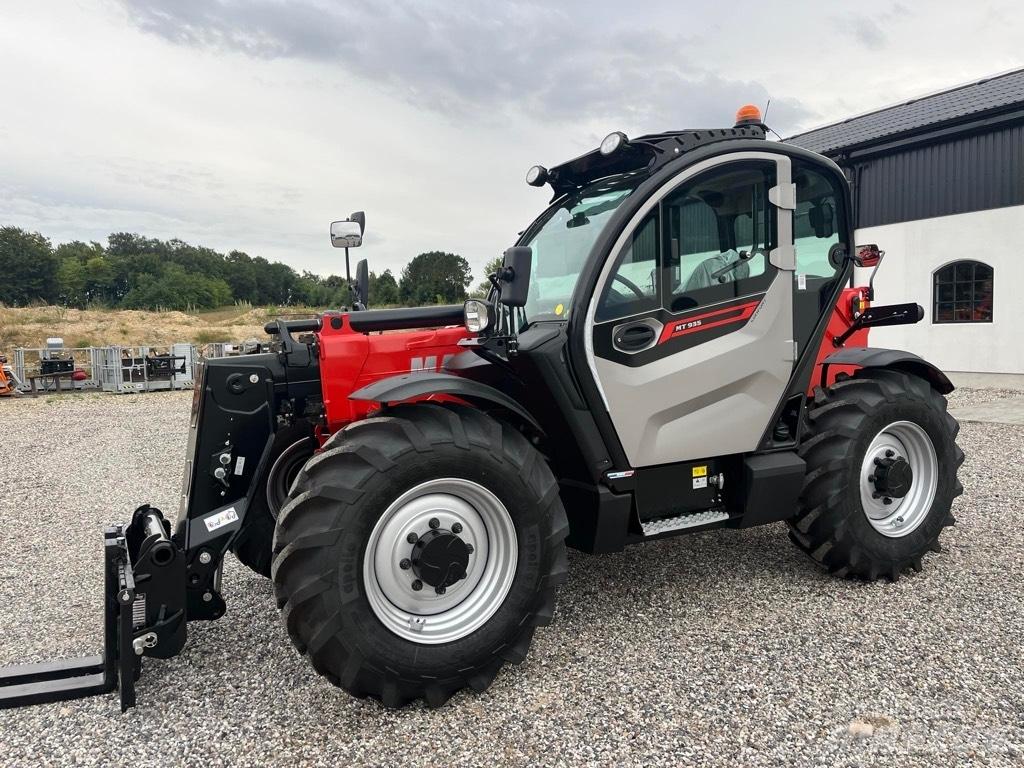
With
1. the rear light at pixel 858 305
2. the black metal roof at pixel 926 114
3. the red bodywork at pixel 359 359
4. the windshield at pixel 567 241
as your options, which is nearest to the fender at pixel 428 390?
the red bodywork at pixel 359 359

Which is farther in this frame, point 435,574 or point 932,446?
point 932,446

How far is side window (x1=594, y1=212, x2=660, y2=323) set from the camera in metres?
3.37

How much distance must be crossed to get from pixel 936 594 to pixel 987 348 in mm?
12776

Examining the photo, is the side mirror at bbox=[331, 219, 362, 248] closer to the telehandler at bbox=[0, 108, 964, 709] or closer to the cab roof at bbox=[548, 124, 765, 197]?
the telehandler at bbox=[0, 108, 964, 709]

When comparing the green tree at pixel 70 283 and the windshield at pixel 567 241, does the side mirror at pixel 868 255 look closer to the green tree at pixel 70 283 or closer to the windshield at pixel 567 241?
the windshield at pixel 567 241

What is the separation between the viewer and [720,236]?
12.1ft

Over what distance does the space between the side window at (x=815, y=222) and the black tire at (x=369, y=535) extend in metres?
2.14

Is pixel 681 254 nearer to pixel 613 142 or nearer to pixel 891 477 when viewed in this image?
pixel 613 142

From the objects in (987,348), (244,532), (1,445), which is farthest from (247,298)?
(244,532)

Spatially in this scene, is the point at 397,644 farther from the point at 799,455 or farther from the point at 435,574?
the point at 799,455

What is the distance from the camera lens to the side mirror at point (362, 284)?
3.99 metres

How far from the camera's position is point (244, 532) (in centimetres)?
331

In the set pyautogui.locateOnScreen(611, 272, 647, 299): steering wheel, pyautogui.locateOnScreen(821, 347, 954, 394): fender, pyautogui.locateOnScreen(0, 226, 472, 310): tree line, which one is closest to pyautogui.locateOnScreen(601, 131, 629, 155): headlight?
pyautogui.locateOnScreen(611, 272, 647, 299): steering wheel


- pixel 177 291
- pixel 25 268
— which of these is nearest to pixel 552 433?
pixel 177 291
